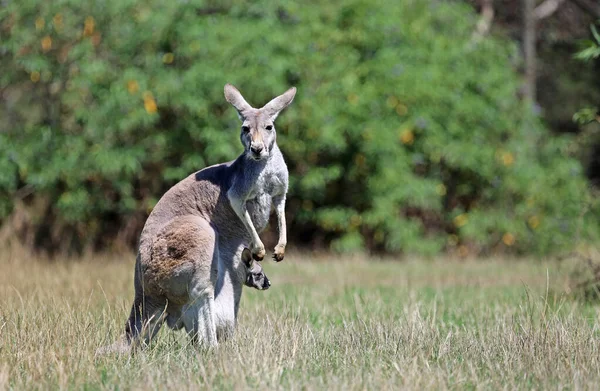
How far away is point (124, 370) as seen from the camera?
4875 millimetres

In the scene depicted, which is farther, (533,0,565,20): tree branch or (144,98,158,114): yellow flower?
(533,0,565,20): tree branch

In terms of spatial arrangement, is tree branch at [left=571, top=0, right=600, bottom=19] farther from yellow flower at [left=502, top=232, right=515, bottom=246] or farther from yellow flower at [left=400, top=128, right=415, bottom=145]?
yellow flower at [left=400, top=128, right=415, bottom=145]

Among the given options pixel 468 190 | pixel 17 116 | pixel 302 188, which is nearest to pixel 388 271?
pixel 302 188

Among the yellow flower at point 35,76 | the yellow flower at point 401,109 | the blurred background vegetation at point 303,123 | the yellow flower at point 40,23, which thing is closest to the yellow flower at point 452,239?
the blurred background vegetation at point 303,123

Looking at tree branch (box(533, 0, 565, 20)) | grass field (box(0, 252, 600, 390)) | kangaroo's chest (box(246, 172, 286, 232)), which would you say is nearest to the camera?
grass field (box(0, 252, 600, 390))

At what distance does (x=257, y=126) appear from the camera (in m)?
5.56

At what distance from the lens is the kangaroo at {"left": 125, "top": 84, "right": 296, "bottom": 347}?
5418 millimetres

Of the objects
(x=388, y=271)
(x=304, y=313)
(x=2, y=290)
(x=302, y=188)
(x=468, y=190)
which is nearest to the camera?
(x=304, y=313)

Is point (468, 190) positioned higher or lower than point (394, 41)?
lower

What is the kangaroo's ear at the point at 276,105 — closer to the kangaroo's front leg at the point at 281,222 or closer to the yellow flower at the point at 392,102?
the kangaroo's front leg at the point at 281,222

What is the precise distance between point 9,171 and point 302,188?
370cm

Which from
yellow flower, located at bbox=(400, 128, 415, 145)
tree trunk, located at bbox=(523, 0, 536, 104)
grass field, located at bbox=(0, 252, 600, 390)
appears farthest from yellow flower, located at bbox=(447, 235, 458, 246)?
grass field, located at bbox=(0, 252, 600, 390)

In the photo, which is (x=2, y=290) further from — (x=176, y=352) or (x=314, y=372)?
(x=314, y=372)

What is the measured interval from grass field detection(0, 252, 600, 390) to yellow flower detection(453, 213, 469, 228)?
4816 millimetres
